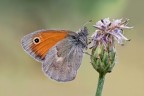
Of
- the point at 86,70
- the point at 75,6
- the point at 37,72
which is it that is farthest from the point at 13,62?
the point at 75,6

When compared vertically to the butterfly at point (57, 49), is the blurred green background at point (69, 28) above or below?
above

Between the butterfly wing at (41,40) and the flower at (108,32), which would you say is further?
the butterfly wing at (41,40)

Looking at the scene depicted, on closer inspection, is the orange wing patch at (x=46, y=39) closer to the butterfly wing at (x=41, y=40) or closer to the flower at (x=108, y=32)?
the butterfly wing at (x=41, y=40)

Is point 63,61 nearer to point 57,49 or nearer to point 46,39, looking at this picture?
point 57,49

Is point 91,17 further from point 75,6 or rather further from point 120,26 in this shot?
point 120,26

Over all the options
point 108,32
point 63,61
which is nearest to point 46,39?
point 63,61

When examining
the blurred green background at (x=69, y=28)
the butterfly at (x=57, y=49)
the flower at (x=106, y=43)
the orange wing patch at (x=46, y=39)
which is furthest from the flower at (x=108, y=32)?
the blurred green background at (x=69, y=28)
